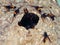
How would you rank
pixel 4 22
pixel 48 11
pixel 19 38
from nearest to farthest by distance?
pixel 19 38 → pixel 4 22 → pixel 48 11

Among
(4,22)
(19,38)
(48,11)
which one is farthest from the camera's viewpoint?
(48,11)

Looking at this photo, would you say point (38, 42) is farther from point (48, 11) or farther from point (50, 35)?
point (48, 11)

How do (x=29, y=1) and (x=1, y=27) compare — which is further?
(x=29, y=1)

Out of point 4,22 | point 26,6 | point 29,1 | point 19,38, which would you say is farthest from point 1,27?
point 29,1

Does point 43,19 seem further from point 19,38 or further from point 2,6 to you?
point 2,6

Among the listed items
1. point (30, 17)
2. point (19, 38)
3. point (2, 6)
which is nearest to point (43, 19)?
point (30, 17)

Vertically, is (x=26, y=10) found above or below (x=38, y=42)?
above
